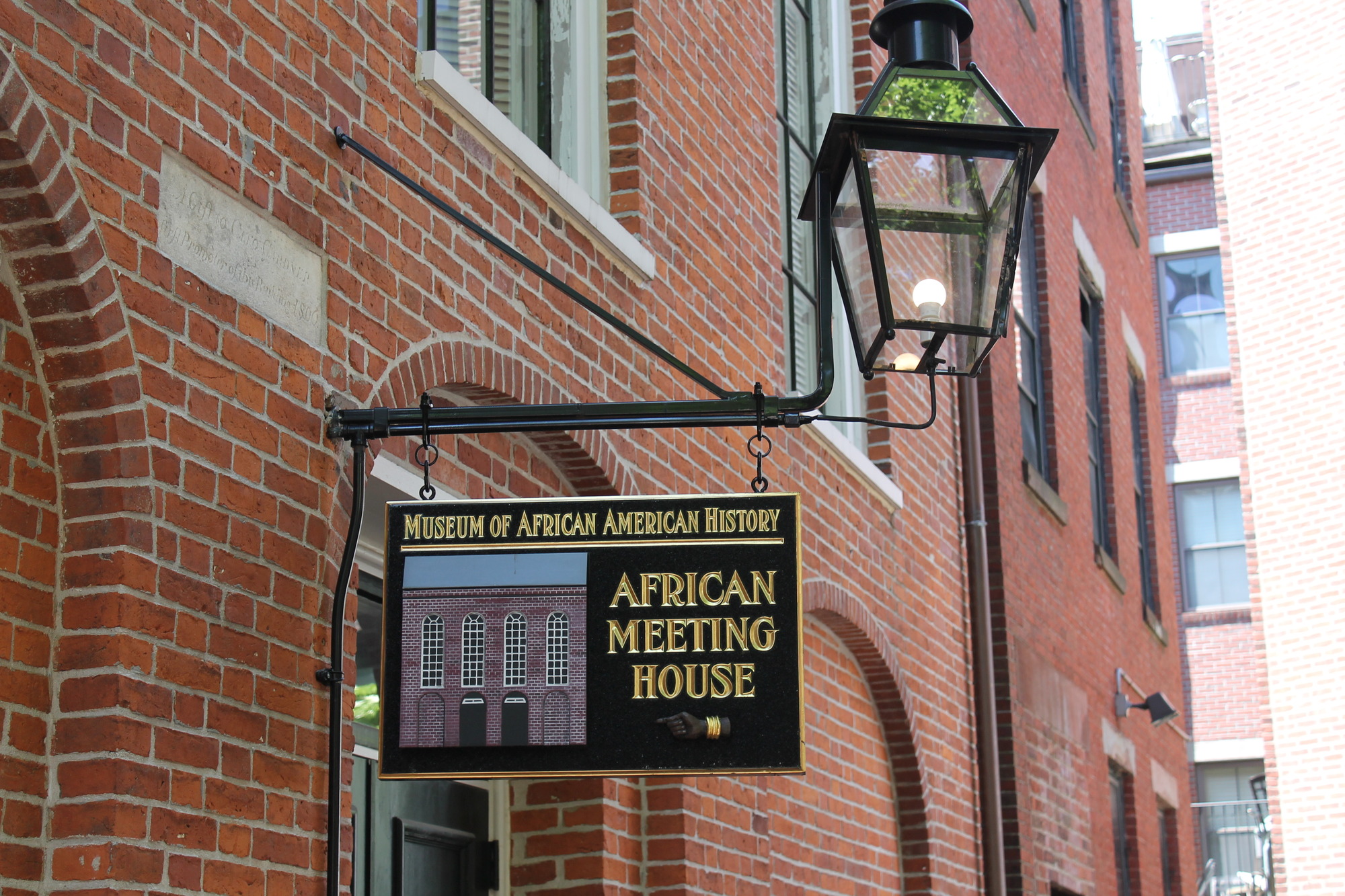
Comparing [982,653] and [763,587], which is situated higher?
[982,653]

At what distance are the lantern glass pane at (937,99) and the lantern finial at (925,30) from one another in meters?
0.08

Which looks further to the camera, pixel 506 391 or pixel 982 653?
pixel 982 653

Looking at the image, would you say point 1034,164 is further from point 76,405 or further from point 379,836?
point 379,836

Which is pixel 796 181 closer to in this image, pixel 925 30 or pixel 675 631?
pixel 925 30

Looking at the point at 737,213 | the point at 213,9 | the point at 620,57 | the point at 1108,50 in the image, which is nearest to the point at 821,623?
the point at 737,213

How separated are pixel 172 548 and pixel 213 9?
50.3 inches

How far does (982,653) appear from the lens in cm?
925

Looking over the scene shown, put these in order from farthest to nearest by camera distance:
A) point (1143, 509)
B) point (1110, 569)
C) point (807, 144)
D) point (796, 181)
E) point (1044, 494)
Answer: point (1143, 509) < point (1110, 569) < point (1044, 494) < point (807, 144) < point (796, 181)

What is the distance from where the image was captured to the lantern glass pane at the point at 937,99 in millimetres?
3979

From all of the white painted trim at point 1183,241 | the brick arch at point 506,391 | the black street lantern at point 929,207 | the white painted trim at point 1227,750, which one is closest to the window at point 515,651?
the brick arch at point 506,391

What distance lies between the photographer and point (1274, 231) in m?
17.2

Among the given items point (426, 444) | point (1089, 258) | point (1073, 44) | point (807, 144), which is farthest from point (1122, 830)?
point (426, 444)

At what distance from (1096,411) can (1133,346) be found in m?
1.88

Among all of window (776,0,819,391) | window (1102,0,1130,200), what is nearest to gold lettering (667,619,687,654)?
window (776,0,819,391)
